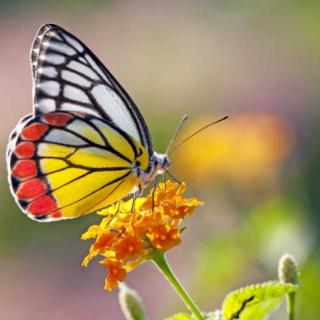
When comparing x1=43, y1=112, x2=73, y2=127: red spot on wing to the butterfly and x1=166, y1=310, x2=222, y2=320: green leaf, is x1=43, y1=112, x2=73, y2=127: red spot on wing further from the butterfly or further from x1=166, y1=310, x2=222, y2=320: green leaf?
x1=166, y1=310, x2=222, y2=320: green leaf

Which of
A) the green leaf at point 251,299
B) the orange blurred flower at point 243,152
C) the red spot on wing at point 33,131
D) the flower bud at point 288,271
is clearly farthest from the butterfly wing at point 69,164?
the orange blurred flower at point 243,152

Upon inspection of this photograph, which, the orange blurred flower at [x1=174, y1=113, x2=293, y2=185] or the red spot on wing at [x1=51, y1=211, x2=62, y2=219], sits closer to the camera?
the red spot on wing at [x1=51, y1=211, x2=62, y2=219]

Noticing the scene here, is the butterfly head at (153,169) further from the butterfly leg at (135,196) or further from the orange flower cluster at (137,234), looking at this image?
the orange flower cluster at (137,234)

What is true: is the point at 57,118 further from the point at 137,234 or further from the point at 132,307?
the point at 132,307

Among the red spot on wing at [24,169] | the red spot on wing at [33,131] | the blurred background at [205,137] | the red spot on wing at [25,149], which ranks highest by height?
the red spot on wing at [33,131]

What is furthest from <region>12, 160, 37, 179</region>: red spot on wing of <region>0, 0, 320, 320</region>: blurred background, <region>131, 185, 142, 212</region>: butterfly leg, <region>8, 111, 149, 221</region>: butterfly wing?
<region>0, 0, 320, 320</region>: blurred background

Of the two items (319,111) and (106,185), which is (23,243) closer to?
(319,111)
